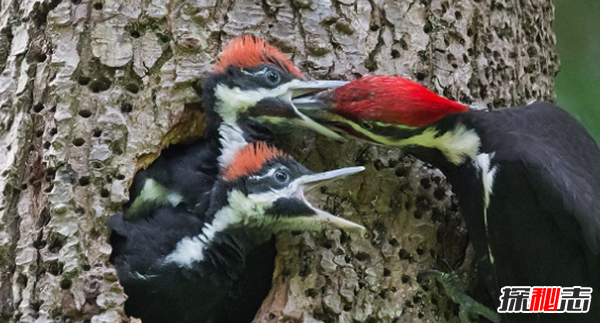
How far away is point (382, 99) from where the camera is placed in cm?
252

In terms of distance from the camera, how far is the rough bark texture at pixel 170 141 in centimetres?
251

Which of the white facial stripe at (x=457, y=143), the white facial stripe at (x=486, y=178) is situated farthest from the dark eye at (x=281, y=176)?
the white facial stripe at (x=486, y=178)

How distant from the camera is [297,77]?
8.66 ft

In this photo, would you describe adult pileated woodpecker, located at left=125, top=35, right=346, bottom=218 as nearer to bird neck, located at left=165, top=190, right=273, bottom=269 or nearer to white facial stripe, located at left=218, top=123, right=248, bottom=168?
white facial stripe, located at left=218, top=123, right=248, bottom=168

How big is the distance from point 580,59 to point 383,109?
2.05 m

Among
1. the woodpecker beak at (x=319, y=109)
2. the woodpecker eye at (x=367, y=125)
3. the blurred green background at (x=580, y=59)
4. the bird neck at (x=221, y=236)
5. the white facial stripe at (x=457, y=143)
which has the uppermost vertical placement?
the woodpecker beak at (x=319, y=109)

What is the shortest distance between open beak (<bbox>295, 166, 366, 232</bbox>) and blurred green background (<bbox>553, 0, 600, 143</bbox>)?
187 cm

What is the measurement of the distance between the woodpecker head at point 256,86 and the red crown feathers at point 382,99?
7 cm

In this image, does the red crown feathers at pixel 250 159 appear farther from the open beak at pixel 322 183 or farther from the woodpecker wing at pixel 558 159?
the woodpecker wing at pixel 558 159

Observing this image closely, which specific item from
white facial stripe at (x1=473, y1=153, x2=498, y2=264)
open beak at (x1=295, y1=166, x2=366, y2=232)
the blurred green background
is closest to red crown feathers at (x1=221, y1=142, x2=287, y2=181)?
open beak at (x1=295, y1=166, x2=366, y2=232)

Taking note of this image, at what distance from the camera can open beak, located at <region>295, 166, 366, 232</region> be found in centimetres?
241

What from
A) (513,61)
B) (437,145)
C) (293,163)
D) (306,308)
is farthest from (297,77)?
(513,61)

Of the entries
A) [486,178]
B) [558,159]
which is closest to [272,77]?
[486,178]

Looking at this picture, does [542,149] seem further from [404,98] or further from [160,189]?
[160,189]
